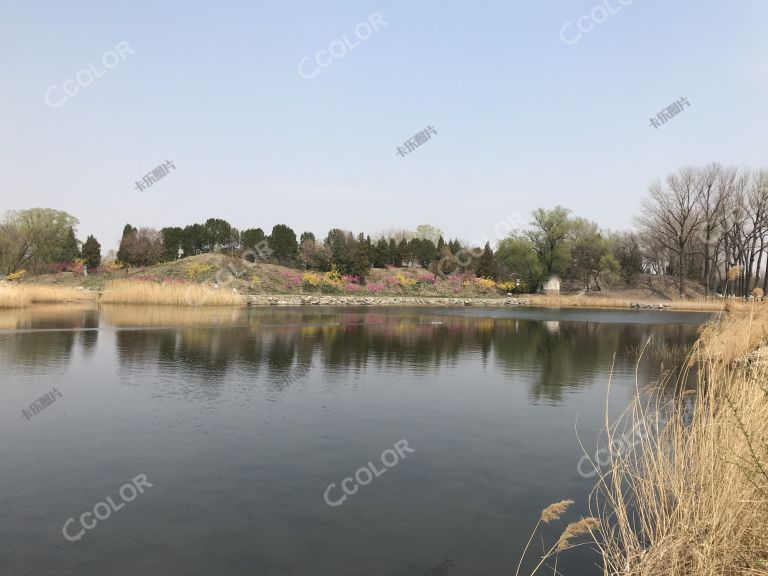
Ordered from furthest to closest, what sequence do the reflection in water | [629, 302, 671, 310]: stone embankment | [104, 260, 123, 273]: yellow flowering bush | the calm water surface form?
[104, 260, 123, 273]: yellow flowering bush < [629, 302, 671, 310]: stone embankment < the reflection in water < the calm water surface

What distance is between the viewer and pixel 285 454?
349 inches

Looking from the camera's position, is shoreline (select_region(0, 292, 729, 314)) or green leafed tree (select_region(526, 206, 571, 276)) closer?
shoreline (select_region(0, 292, 729, 314))

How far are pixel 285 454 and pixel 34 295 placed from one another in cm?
3626

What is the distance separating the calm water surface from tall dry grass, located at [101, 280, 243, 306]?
1899cm

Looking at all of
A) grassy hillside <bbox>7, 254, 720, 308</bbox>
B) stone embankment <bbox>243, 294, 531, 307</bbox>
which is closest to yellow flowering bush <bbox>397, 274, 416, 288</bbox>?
grassy hillside <bbox>7, 254, 720, 308</bbox>

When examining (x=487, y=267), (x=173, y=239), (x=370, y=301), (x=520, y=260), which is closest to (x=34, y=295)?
(x=370, y=301)

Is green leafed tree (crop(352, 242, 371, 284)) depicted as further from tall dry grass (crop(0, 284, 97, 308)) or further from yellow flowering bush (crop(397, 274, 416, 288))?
tall dry grass (crop(0, 284, 97, 308))

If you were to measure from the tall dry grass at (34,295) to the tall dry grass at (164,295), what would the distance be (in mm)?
2845

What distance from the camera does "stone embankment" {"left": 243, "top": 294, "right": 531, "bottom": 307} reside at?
47.5 metres

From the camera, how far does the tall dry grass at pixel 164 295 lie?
39.0 m

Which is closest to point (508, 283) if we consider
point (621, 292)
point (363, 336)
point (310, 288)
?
point (621, 292)

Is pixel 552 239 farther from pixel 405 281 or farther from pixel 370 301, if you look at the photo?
pixel 370 301

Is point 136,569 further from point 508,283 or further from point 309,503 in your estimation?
point 508,283

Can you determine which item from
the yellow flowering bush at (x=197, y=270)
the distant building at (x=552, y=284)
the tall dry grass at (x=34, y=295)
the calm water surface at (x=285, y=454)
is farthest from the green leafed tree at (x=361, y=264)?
the calm water surface at (x=285, y=454)
